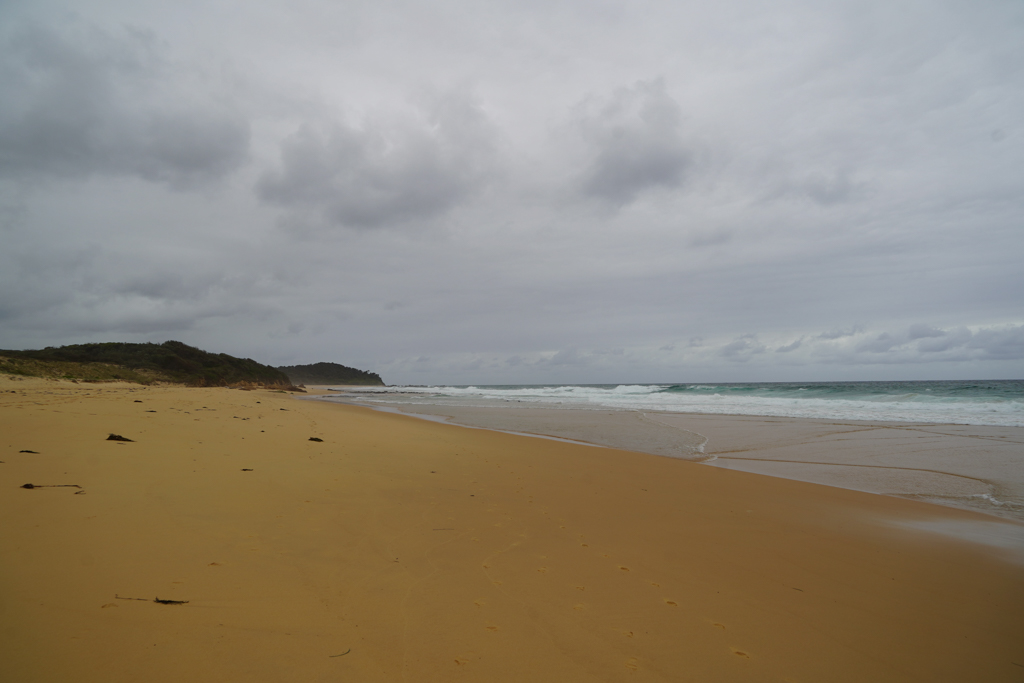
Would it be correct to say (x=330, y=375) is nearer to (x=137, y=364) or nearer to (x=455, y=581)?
(x=137, y=364)

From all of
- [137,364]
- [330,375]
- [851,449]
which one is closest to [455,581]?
[851,449]

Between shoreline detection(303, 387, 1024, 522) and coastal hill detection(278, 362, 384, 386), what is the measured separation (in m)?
104

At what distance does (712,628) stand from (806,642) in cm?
54

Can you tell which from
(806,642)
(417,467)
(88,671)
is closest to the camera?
(88,671)

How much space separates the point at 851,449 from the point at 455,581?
11.6 meters

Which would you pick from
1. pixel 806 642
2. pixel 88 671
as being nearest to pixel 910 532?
pixel 806 642

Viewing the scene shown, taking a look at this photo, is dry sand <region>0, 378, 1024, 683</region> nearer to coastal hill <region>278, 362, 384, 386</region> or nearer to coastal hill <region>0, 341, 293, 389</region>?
coastal hill <region>0, 341, 293, 389</region>

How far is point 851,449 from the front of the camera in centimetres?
1090

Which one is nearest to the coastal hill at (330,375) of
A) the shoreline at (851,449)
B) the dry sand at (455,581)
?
the shoreline at (851,449)

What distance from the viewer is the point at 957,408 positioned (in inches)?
832

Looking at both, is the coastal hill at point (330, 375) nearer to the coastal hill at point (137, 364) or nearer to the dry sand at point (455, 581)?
the coastal hill at point (137, 364)

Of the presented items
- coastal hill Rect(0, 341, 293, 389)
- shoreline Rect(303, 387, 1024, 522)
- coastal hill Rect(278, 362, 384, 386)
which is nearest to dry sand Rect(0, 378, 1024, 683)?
shoreline Rect(303, 387, 1024, 522)

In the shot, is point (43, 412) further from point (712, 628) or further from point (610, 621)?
point (712, 628)

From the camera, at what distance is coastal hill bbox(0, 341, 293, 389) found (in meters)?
26.1
